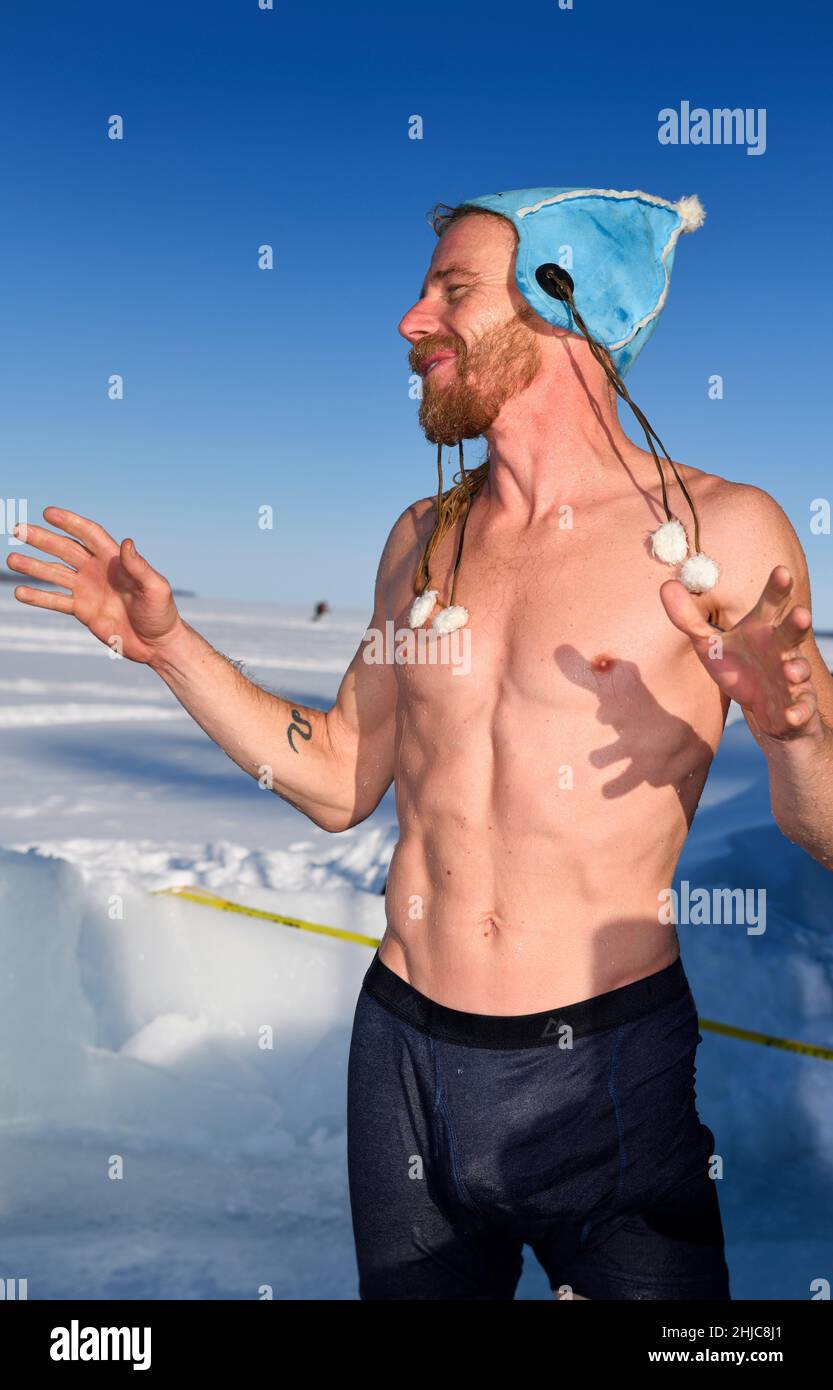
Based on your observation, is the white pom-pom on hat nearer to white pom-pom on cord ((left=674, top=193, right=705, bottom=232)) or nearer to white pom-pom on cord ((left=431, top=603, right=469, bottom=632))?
white pom-pom on cord ((left=431, top=603, right=469, bottom=632))

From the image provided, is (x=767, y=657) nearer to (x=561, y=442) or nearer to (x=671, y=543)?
(x=671, y=543)

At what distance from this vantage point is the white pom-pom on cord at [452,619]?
2.13 m

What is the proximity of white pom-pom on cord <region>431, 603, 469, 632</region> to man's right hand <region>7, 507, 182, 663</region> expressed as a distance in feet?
1.62

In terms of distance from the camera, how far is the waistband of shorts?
Answer: 6.25 feet

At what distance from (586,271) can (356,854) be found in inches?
222

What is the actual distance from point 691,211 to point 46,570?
1.39 m

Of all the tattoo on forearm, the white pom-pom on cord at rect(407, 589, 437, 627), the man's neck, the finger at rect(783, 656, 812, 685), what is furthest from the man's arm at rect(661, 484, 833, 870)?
the tattoo on forearm

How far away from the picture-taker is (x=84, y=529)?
7.32ft

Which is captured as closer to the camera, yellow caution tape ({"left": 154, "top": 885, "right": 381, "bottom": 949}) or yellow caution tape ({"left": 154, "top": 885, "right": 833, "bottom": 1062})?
yellow caution tape ({"left": 154, "top": 885, "right": 833, "bottom": 1062})

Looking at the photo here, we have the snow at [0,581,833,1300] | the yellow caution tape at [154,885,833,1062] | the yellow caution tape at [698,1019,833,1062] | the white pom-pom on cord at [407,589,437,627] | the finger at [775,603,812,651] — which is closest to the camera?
the finger at [775,603,812,651]

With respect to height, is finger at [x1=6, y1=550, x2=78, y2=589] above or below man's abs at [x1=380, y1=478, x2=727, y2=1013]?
above

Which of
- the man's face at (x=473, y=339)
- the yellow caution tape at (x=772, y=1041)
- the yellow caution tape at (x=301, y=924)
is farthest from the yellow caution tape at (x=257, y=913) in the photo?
the man's face at (x=473, y=339)

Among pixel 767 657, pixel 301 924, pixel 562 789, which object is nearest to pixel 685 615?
pixel 767 657

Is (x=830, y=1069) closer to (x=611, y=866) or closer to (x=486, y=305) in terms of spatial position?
(x=611, y=866)
